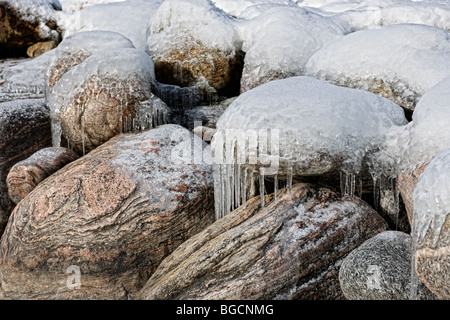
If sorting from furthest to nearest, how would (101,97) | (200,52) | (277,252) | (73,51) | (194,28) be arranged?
(194,28) → (200,52) → (73,51) → (101,97) → (277,252)

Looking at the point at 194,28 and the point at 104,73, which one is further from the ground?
the point at 194,28

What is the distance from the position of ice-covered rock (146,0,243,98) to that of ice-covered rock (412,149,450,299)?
12.9 ft

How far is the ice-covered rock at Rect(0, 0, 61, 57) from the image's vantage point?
830 centimetres

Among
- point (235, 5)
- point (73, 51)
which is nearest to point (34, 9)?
point (73, 51)

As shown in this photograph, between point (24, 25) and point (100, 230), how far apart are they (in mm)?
6162

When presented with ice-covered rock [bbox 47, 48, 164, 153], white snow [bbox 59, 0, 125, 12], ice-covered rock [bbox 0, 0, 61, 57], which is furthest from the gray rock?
white snow [bbox 59, 0, 125, 12]

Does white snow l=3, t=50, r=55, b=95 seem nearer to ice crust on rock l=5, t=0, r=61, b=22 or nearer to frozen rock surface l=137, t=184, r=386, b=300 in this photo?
ice crust on rock l=5, t=0, r=61, b=22

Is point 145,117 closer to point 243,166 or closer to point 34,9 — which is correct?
point 243,166

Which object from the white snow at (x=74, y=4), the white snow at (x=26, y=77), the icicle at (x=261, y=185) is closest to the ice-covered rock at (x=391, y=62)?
the icicle at (x=261, y=185)

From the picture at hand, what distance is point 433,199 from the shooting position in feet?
8.57

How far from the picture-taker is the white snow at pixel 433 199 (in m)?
2.57

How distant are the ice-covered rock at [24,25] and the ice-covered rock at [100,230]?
17.9 feet

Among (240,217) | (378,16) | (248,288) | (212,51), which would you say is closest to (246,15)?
(212,51)

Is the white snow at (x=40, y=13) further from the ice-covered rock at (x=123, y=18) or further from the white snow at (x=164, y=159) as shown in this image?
the white snow at (x=164, y=159)
